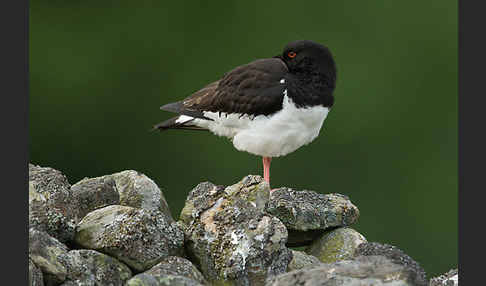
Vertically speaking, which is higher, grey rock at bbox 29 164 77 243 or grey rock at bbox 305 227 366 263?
grey rock at bbox 29 164 77 243

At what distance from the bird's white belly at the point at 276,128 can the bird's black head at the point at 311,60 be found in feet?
0.48

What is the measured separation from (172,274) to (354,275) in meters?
0.57

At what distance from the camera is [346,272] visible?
5.98 feet

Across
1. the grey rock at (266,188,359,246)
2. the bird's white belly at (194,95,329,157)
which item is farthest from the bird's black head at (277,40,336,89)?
the grey rock at (266,188,359,246)

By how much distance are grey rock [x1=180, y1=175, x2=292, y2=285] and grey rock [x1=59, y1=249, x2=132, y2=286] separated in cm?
26

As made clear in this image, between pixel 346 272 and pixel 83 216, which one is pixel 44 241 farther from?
pixel 346 272

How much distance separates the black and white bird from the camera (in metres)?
3.09

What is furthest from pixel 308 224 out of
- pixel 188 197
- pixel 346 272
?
pixel 346 272

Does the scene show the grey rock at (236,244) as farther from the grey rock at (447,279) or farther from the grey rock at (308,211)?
the grey rock at (447,279)

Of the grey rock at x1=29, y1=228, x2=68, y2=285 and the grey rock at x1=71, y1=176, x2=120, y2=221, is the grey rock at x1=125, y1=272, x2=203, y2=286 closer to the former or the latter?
the grey rock at x1=29, y1=228, x2=68, y2=285

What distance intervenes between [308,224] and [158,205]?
0.62m

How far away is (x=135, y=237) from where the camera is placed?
2.25m

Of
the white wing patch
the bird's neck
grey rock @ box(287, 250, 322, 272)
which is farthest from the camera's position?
the white wing patch

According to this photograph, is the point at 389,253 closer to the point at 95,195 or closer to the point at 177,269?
the point at 177,269
